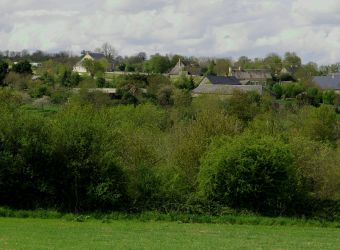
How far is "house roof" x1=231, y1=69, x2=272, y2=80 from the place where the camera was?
155500 millimetres

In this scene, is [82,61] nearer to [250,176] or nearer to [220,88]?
[220,88]

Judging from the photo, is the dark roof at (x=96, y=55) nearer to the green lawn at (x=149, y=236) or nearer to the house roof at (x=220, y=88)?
the house roof at (x=220, y=88)

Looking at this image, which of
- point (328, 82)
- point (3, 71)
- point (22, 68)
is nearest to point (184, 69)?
point (328, 82)

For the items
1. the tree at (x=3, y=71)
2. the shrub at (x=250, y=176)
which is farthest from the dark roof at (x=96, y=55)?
the shrub at (x=250, y=176)

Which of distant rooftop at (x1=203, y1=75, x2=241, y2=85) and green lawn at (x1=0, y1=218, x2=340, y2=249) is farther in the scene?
distant rooftop at (x1=203, y1=75, x2=241, y2=85)

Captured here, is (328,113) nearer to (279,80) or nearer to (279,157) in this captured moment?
(279,157)

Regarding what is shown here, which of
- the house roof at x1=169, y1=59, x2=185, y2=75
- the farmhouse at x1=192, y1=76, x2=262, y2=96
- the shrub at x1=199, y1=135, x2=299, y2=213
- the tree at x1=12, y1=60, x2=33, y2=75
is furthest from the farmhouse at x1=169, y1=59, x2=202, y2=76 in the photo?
the shrub at x1=199, y1=135, x2=299, y2=213

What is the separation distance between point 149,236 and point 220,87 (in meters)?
81.2

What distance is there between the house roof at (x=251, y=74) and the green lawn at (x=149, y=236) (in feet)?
416

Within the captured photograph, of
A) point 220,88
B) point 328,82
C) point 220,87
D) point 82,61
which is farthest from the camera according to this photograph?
point 82,61

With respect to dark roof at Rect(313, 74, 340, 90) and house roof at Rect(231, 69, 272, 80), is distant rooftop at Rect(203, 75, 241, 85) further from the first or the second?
house roof at Rect(231, 69, 272, 80)

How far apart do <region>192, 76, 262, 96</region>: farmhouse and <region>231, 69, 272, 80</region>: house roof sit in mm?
23090

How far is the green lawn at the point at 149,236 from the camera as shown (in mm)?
19672

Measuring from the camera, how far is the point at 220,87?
103 meters
